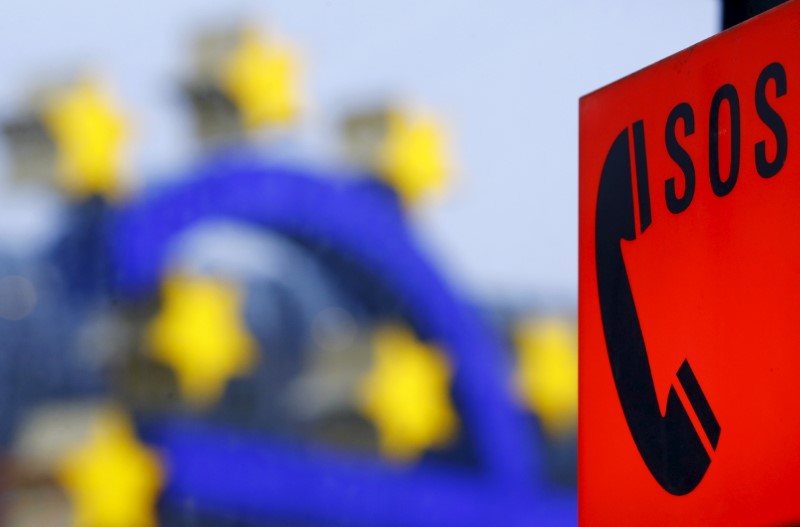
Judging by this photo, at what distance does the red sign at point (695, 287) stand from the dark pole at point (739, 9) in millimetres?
449

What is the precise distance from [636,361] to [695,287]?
0.13 m

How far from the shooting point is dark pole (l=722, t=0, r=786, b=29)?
1916 mm

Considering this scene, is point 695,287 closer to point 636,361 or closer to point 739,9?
point 636,361

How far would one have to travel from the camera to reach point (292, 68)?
230 inches

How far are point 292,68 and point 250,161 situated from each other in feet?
1.37

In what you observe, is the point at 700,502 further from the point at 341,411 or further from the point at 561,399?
the point at 561,399

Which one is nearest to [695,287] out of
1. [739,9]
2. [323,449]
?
[739,9]

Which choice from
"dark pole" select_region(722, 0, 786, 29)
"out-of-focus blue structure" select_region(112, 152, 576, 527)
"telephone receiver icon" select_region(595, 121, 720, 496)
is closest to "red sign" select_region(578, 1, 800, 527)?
"telephone receiver icon" select_region(595, 121, 720, 496)

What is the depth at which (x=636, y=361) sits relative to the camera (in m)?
1.50

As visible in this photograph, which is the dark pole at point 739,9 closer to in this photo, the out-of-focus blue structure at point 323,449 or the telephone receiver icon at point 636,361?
the telephone receiver icon at point 636,361

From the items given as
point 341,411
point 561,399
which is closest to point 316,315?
point 341,411

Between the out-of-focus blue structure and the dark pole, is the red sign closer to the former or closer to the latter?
the dark pole

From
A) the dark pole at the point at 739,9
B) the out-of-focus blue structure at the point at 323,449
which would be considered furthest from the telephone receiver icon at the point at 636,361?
the out-of-focus blue structure at the point at 323,449

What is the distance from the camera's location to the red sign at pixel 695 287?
1.30 metres
